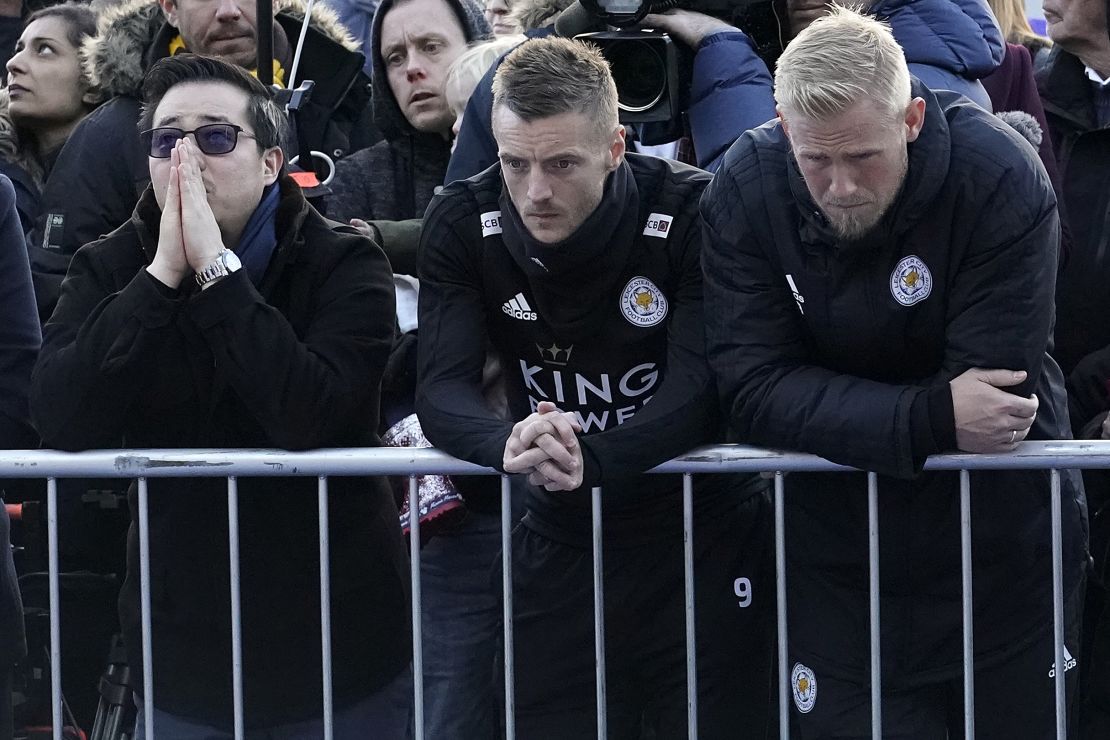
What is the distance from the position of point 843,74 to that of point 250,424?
144 cm

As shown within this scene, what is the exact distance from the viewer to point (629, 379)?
3416 mm

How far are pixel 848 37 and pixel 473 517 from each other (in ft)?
5.03

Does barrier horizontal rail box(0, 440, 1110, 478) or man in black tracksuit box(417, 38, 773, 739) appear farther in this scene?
man in black tracksuit box(417, 38, 773, 739)

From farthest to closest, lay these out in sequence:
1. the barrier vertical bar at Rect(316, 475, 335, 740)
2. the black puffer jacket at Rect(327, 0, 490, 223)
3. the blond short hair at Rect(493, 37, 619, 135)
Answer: the black puffer jacket at Rect(327, 0, 490, 223)
the blond short hair at Rect(493, 37, 619, 135)
the barrier vertical bar at Rect(316, 475, 335, 740)

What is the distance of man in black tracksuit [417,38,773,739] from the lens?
10.9 ft

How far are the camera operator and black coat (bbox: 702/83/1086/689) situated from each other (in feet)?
1.60

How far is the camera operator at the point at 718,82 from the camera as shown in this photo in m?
3.79

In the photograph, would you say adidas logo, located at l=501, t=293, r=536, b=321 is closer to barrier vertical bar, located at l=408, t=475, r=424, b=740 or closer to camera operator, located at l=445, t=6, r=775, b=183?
barrier vertical bar, located at l=408, t=475, r=424, b=740

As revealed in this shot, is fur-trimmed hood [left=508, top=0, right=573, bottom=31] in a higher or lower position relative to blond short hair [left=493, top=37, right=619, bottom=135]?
higher

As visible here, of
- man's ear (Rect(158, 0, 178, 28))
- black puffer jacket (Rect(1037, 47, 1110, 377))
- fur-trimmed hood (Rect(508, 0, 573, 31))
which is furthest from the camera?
man's ear (Rect(158, 0, 178, 28))

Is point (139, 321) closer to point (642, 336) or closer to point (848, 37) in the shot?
point (642, 336)

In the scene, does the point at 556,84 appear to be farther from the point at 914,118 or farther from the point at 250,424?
the point at 250,424

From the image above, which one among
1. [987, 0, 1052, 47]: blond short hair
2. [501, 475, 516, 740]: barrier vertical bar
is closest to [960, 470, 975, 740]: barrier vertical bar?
[501, 475, 516, 740]: barrier vertical bar

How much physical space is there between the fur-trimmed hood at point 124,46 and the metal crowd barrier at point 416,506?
5.49 feet
